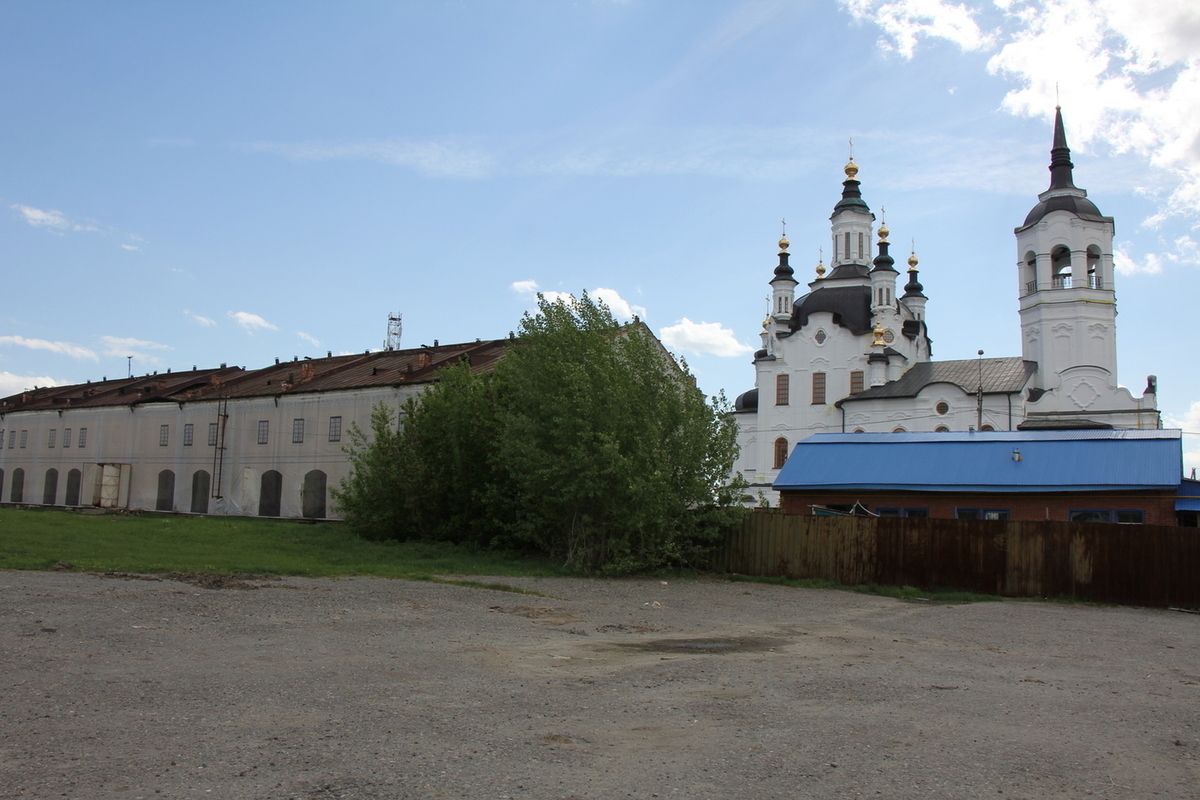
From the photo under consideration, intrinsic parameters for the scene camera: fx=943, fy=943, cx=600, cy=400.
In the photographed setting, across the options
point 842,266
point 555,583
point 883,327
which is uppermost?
point 842,266

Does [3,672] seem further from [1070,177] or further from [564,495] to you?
[1070,177]

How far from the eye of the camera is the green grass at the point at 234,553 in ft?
60.1

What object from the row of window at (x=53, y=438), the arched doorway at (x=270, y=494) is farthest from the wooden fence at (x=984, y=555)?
the row of window at (x=53, y=438)

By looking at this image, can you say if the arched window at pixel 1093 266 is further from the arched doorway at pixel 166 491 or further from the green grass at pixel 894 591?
the arched doorway at pixel 166 491

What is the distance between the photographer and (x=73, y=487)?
5469 centimetres

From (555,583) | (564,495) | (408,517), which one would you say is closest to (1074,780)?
(555,583)

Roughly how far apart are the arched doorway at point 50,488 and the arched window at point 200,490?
42.0ft

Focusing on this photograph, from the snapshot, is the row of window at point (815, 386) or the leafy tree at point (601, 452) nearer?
the leafy tree at point (601, 452)

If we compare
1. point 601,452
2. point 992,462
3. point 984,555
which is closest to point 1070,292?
point 992,462

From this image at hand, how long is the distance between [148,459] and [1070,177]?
5182 centimetres

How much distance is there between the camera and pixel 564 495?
72.3ft

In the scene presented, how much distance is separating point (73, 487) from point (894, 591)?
5061cm

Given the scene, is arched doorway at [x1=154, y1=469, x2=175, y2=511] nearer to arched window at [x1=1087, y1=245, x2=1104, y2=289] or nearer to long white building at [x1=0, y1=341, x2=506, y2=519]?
long white building at [x1=0, y1=341, x2=506, y2=519]

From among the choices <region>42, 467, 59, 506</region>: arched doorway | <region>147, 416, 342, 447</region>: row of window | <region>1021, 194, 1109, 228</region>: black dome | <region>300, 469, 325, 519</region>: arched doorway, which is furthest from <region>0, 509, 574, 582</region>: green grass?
<region>1021, 194, 1109, 228</region>: black dome
